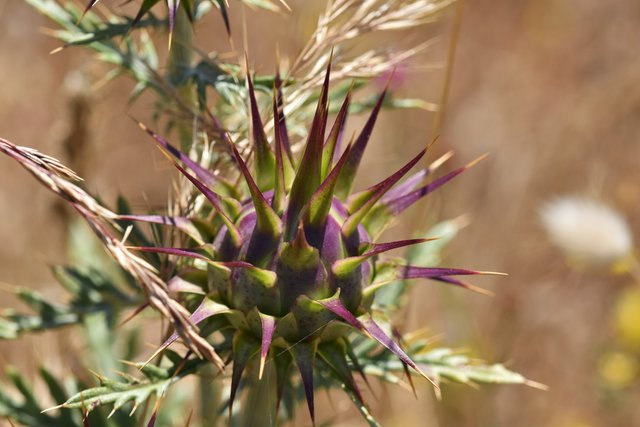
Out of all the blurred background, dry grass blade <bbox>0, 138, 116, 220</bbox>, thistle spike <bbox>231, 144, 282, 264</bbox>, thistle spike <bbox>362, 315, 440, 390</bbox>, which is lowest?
the blurred background

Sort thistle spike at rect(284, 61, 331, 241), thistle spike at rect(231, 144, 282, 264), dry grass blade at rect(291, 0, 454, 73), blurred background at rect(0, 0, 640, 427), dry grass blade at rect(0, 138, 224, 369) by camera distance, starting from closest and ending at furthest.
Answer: dry grass blade at rect(0, 138, 224, 369)
thistle spike at rect(284, 61, 331, 241)
thistle spike at rect(231, 144, 282, 264)
dry grass blade at rect(291, 0, 454, 73)
blurred background at rect(0, 0, 640, 427)

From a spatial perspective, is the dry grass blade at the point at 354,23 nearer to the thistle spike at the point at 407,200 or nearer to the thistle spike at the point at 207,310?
the thistle spike at the point at 407,200

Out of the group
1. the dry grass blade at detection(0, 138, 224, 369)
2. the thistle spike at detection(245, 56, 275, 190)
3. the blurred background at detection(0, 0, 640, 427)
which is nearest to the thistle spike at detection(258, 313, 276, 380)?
the dry grass blade at detection(0, 138, 224, 369)

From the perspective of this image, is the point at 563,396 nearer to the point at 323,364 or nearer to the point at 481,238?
the point at 481,238

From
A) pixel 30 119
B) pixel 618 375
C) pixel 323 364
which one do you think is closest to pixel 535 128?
Answer: pixel 618 375

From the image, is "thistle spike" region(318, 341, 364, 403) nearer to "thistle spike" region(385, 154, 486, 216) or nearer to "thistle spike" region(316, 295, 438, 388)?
"thistle spike" region(316, 295, 438, 388)

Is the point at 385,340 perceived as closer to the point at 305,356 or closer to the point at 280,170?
the point at 305,356

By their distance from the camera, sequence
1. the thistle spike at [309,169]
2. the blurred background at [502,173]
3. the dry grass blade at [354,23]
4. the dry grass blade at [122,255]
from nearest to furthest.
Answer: the dry grass blade at [122,255], the thistle spike at [309,169], the dry grass blade at [354,23], the blurred background at [502,173]

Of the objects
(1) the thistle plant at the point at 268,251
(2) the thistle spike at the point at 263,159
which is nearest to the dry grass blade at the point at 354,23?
(1) the thistle plant at the point at 268,251

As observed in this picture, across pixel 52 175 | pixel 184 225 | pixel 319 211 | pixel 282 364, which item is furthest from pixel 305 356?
pixel 52 175
